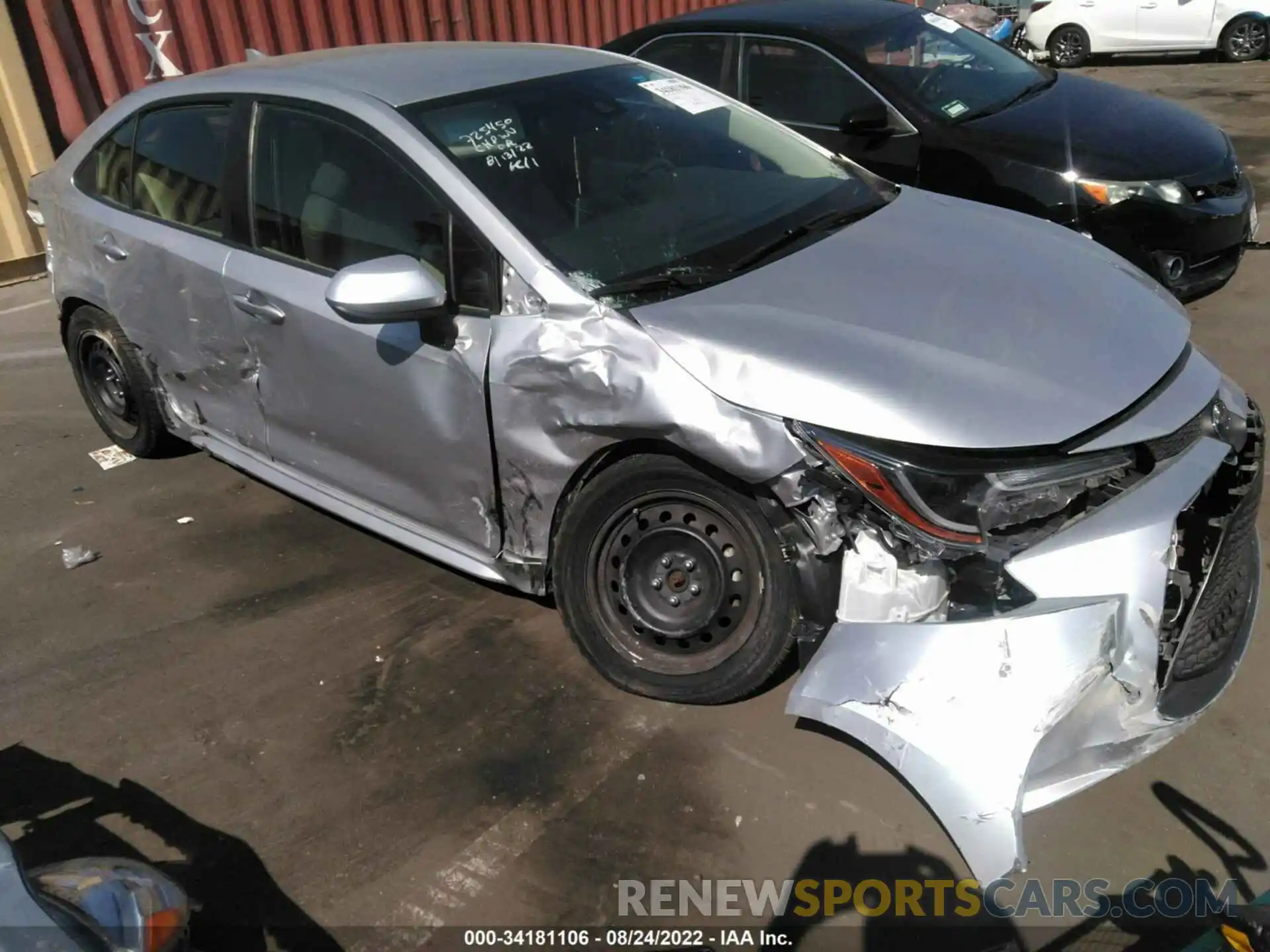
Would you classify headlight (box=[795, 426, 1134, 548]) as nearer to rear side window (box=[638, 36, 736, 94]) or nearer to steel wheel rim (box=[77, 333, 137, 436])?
steel wheel rim (box=[77, 333, 137, 436])

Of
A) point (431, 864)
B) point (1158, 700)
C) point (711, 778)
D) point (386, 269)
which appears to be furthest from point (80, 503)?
point (1158, 700)

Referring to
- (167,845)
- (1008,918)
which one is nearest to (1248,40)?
(1008,918)

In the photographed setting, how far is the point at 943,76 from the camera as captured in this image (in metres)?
5.84

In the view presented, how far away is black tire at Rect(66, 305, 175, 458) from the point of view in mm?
4531

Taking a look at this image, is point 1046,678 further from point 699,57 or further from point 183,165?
point 699,57

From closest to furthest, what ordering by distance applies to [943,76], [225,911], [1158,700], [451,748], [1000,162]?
[1158,700] < [225,911] < [451,748] < [1000,162] < [943,76]

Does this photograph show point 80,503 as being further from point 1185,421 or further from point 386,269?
point 1185,421

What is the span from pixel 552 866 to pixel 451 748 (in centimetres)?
56

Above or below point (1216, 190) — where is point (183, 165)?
above

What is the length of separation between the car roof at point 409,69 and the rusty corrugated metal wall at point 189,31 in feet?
14.8

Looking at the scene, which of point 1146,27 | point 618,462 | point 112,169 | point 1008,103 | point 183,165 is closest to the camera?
point 618,462

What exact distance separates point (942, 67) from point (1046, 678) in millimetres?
4691

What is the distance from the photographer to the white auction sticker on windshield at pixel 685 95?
12.3ft

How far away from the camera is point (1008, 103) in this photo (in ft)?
18.8
